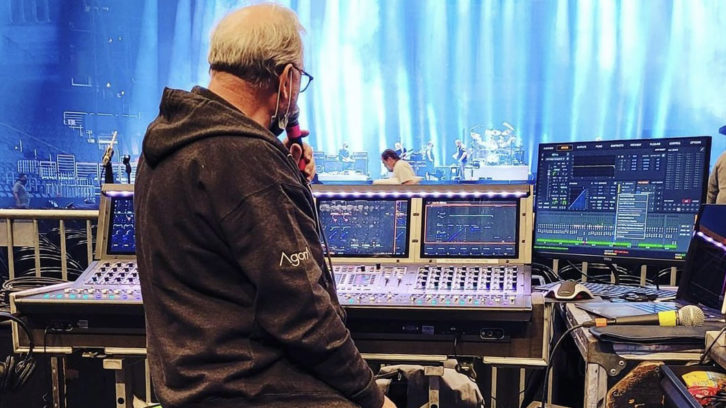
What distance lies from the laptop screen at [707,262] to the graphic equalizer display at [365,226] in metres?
0.97

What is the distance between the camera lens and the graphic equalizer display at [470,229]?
198cm

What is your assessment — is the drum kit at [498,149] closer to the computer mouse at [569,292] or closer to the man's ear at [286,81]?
the computer mouse at [569,292]

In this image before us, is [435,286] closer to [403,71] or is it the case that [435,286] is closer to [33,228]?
[33,228]

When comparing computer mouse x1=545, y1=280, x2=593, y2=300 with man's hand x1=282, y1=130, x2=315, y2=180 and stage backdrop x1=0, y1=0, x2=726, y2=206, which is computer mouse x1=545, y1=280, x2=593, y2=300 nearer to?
man's hand x1=282, y1=130, x2=315, y2=180

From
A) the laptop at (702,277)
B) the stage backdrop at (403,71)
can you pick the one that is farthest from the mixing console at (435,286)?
the stage backdrop at (403,71)

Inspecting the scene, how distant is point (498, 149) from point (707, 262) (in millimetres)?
5490

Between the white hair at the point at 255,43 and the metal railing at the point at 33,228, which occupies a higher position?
the white hair at the point at 255,43

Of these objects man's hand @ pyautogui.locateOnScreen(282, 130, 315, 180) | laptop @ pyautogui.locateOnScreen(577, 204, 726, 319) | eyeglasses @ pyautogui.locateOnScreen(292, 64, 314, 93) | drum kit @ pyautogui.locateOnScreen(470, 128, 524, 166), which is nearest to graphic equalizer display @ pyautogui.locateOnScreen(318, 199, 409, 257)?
man's hand @ pyautogui.locateOnScreen(282, 130, 315, 180)

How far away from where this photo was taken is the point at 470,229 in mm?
2002

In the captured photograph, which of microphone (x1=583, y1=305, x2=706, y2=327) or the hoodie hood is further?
microphone (x1=583, y1=305, x2=706, y2=327)

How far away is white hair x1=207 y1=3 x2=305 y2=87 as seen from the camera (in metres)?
0.98

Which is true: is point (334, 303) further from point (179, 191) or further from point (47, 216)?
point (47, 216)

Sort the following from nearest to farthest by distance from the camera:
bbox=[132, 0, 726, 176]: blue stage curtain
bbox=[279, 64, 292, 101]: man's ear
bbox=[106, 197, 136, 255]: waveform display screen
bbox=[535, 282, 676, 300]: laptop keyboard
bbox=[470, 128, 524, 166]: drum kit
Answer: bbox=[279, 64, 292, 101]: man's ear
bbox=[535, 282, 676, 300]: laptop keyboard
bbox=[106, 197, 136, 255]: waveform display screen
bbox=[132, 0, 726, 176]: blue stage curtain
bbox=[470, 128, 524, 166]: drum kit

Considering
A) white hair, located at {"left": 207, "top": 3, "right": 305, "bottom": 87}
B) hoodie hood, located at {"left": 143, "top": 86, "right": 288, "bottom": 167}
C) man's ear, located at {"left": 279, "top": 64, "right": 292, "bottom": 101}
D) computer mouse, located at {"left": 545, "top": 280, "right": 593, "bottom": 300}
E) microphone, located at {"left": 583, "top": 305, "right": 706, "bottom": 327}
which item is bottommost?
computer mouse, located at {"left": 545, "top": 280, "right": 593, "bottom": 300}
